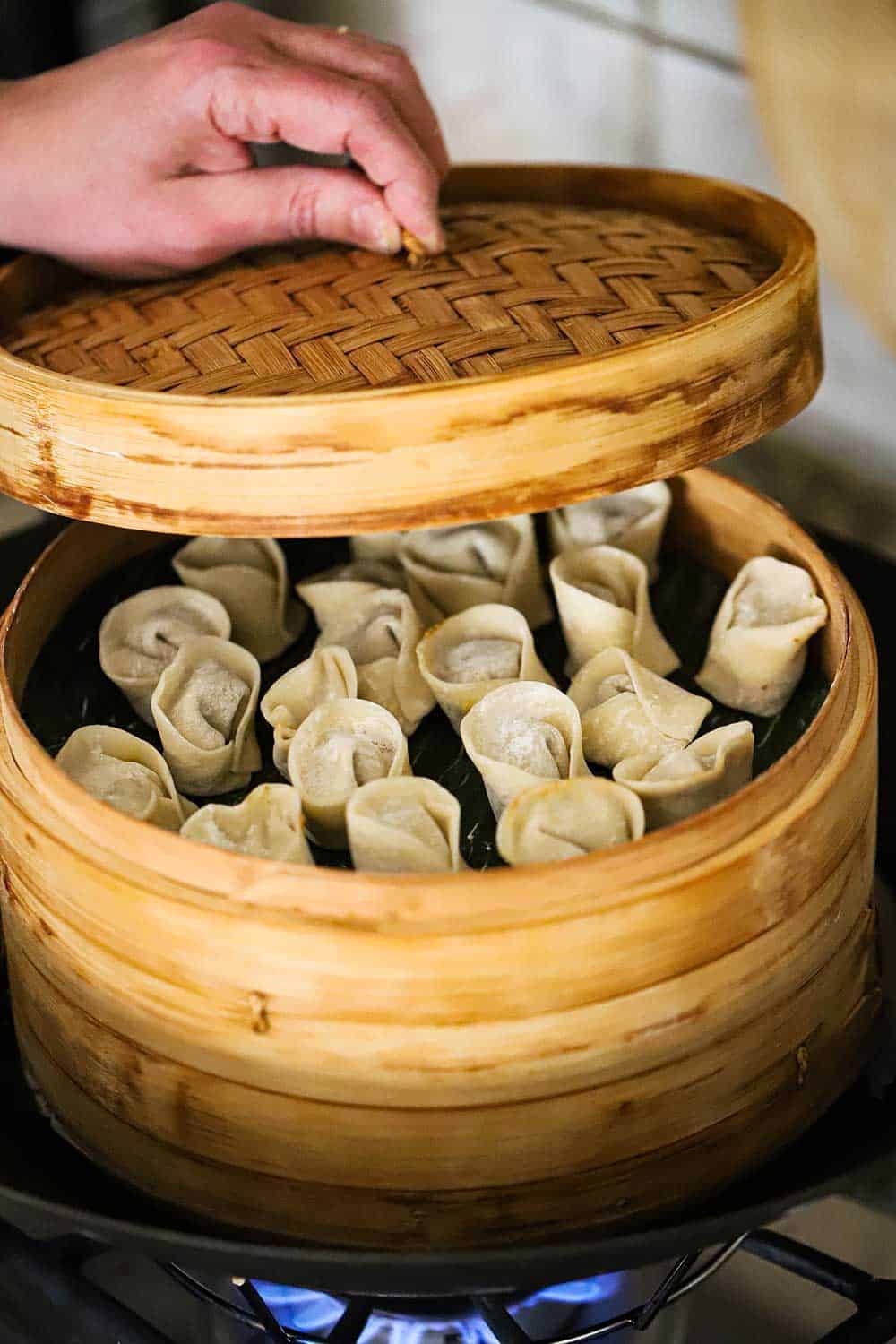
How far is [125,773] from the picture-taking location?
1064mm

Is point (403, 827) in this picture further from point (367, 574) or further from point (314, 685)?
point (367, 574)

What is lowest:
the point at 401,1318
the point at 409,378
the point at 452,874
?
the point at 401,1318

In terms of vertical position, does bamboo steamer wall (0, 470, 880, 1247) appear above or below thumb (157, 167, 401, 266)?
below

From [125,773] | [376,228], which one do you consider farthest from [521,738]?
[376,228]

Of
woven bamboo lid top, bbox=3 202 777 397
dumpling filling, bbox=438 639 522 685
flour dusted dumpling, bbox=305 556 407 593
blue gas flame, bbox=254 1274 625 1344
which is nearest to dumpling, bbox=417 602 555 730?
dumpling filling, bbox=438 639 522 685

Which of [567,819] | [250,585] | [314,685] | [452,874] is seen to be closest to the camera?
[452,874]

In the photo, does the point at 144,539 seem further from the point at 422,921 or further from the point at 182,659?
the point at 422,921

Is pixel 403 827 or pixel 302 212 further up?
pixel 302 212

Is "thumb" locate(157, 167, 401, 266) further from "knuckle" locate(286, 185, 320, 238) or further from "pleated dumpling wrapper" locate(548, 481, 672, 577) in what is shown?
"pleated dumpling wrapper" locate(548, 481, 672, 577)

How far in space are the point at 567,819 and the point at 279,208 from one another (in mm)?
551

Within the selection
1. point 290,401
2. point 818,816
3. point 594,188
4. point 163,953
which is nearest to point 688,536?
point 594,188

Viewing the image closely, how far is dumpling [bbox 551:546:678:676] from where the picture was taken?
122 centimetres

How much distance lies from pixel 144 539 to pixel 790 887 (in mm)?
806

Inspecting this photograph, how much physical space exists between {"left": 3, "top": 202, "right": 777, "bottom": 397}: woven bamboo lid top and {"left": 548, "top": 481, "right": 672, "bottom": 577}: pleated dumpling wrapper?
28cm
